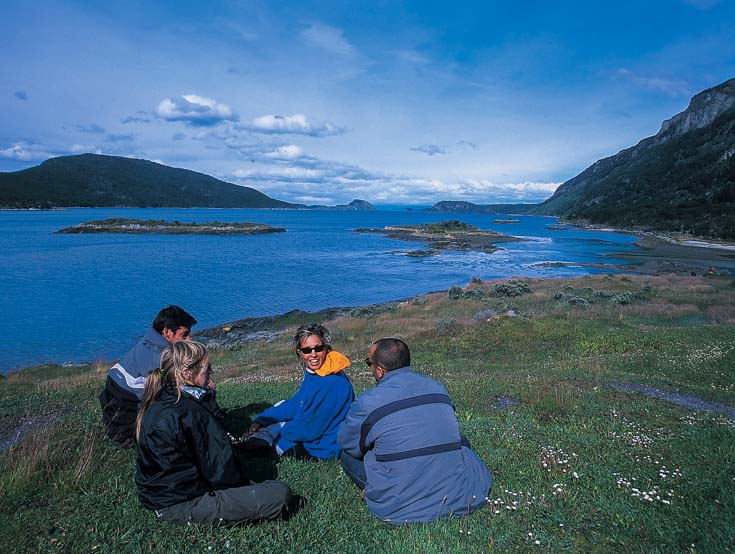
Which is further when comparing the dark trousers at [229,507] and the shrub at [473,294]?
the shrub at [473,294]

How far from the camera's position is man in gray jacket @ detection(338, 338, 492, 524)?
4.61 metres

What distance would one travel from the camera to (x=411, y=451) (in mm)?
4582

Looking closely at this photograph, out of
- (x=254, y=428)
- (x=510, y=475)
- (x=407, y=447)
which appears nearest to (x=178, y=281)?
(x=254, y=428)

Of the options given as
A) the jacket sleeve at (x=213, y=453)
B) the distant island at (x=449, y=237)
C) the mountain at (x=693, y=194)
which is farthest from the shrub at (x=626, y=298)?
the mountain at (x=693, y=194)

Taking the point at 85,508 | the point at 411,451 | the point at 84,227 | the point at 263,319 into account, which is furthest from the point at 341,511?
the point at 84,227

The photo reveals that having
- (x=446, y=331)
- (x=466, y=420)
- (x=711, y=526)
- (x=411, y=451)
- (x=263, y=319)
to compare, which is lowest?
(x=263, y=319)

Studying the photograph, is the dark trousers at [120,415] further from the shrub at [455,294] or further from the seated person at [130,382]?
the shrub at [455,294]

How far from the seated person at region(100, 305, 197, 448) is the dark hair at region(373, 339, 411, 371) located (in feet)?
11.1

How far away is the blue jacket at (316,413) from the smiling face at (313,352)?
17cm

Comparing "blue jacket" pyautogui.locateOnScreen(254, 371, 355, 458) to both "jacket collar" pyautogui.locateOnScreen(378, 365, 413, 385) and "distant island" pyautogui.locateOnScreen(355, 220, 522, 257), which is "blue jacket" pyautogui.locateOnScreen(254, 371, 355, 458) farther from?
"distant island" pyautogui.locateOnScreen(355, 220, 522, 257)

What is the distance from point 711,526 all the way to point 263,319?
3403cm

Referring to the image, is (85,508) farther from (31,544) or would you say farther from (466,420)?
(466,420)

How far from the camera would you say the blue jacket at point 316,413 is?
6.05 meters

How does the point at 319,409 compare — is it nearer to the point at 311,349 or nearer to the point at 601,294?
the point at 311,349
